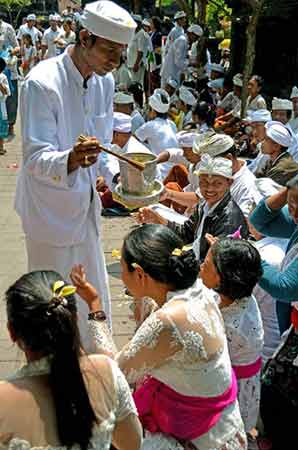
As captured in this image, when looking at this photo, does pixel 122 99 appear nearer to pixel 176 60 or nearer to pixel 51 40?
pixel 176 60

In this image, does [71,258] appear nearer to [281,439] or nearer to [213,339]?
[213,339]

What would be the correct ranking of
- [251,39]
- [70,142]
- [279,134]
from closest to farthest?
[70,142]
[279,134]
[251,39]

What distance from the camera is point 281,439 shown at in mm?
3035

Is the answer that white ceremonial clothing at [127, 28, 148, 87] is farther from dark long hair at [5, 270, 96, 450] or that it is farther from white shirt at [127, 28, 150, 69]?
dark long hair at [5, 270, 96, 450]

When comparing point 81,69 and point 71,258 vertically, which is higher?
point 81,69

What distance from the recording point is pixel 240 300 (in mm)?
2795

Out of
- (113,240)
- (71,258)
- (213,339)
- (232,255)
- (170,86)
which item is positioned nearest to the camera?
(213,339)

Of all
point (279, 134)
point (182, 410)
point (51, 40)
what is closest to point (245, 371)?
point (182, 410)

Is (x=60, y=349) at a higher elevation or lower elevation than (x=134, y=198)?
higher

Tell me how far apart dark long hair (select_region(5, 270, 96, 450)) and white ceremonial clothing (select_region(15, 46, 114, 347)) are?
981mm

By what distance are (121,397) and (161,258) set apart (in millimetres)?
577

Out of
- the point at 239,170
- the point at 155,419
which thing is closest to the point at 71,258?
the point at 155,419

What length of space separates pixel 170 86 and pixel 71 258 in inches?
316

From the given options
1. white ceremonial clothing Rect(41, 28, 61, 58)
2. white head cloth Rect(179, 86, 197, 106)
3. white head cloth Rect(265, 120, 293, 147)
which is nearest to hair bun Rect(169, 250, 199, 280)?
white head cloth Rect(265, 120, 293, 147)
